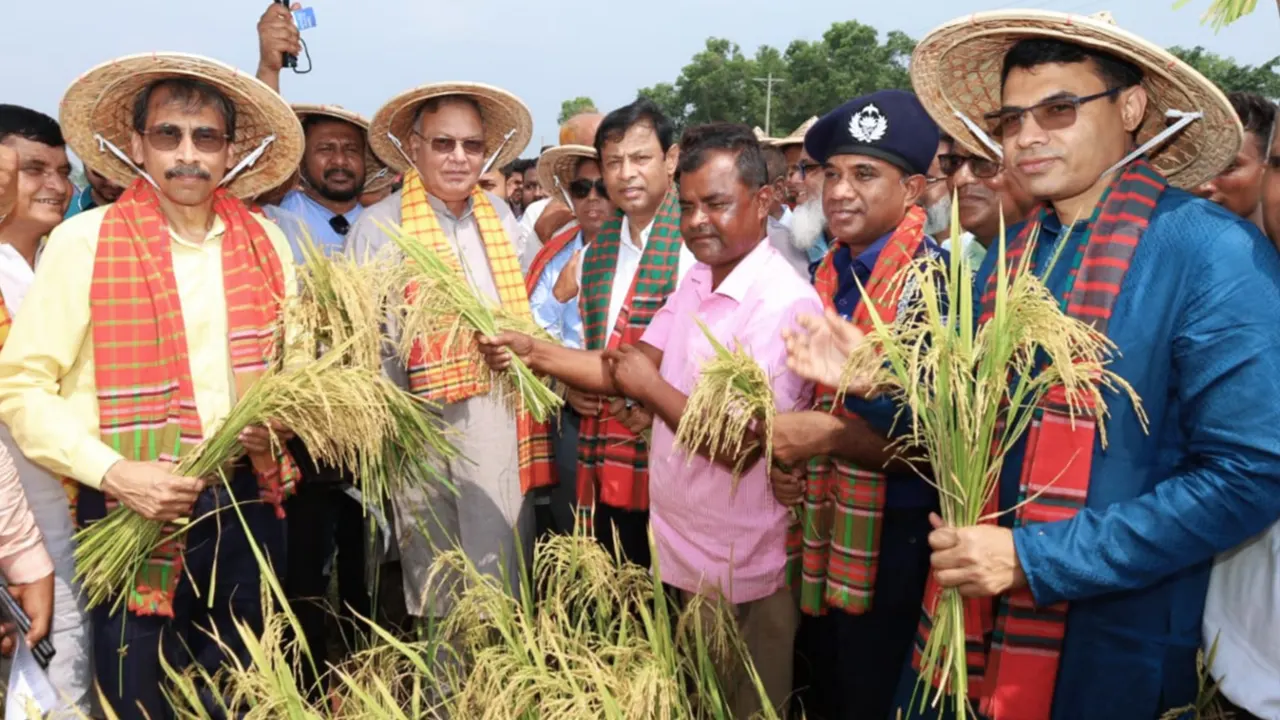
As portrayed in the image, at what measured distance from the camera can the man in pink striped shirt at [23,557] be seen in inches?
99.2

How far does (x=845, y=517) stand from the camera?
2680 millimetres

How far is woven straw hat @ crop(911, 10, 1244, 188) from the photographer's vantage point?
76.3 inches

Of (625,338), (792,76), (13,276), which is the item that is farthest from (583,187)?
(792,76)

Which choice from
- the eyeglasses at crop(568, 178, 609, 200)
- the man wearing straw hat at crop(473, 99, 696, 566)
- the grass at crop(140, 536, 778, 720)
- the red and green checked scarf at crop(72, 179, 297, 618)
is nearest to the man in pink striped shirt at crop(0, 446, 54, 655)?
the red and green checked scarf at crop(72, 179, 297, 618)

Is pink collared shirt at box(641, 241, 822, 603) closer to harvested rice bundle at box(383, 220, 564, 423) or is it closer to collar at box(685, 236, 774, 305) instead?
collar at box(685, 236, 774, 305)

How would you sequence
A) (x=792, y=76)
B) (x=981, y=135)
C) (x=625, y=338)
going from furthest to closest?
(x=792, y=76), (x=625, y=338), (x=981, y=135)

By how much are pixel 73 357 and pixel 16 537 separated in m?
0.54

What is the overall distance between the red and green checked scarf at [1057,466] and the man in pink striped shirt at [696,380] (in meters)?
0.90

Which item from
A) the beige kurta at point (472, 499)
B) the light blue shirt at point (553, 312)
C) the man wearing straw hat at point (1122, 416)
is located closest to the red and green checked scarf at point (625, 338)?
the beige kurta at point (472, 499)

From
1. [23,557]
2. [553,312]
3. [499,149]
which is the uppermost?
[499,149]

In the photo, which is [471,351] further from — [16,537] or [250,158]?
[16,537]

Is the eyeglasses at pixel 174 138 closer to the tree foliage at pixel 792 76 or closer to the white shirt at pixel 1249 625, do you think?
the white shirt at pixel 1249 625

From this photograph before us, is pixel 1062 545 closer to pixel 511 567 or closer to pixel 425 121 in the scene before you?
pixel 511 567

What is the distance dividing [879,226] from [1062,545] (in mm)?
1506
